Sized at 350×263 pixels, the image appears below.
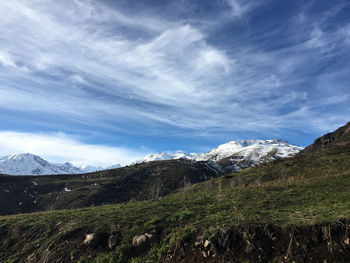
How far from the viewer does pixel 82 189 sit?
10981 centimetres

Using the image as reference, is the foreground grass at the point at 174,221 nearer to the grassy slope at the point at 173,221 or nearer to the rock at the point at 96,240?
the grassy slope at the point at 173,221

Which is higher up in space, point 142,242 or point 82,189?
point 142,242

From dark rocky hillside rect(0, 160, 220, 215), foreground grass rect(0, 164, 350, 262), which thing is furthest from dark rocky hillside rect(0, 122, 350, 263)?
dark rocky hillside rect(0, 160, 220, 215)

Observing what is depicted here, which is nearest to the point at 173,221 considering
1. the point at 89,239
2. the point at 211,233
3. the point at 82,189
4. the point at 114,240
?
the point at 114,240

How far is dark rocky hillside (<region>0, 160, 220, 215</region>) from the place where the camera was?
95.6 meters

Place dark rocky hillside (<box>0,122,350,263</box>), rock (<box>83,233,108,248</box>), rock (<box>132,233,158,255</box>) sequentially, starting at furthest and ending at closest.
Answer: rock (<box>83,233,108,248</box>) → rock (<box>132,233,158,255</box>) → dark rocky hillside (<box>0,122,350,263</box>)

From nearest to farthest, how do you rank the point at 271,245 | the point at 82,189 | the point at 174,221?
the point at 271,245 → the point at 174,221 → the point at 82,189

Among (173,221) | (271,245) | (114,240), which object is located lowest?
(114,240)

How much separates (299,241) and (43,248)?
17586 millimetres

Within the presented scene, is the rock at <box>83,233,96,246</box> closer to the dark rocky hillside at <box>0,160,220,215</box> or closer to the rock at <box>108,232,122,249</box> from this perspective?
the rock at <box>108,232,122,249</box>

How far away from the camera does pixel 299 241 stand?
11445 millimetres

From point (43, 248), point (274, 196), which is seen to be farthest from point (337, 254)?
point (43, 248)

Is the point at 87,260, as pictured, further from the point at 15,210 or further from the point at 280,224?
the point at 15,210

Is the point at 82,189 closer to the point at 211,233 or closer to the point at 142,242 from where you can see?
the point at 142,242
